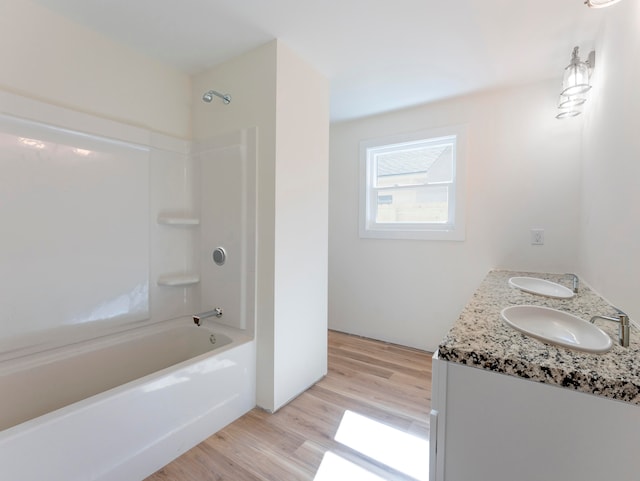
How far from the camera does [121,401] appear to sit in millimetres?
1363

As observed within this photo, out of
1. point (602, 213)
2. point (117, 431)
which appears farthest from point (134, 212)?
point (602, 213)

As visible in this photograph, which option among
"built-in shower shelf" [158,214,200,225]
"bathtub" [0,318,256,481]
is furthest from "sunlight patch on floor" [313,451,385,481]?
"built-in shower shelf" [158,214,200,225]

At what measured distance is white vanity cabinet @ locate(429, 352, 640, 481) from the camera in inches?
27.4

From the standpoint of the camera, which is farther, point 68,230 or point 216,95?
point 216,95

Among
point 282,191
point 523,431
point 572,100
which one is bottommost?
point 523,431

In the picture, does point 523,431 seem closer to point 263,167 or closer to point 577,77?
point 263,167

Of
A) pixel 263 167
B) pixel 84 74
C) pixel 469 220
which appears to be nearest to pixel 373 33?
pixel 263 167

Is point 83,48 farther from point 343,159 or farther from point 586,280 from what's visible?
point 586,280

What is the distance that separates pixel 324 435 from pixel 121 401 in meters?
1.06

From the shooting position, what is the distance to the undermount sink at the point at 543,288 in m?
1.52

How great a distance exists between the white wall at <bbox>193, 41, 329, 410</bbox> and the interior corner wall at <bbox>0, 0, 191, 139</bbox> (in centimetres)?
23

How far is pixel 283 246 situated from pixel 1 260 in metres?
1.45

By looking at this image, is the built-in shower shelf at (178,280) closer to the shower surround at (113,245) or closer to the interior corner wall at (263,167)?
the shower surround at (113,245)

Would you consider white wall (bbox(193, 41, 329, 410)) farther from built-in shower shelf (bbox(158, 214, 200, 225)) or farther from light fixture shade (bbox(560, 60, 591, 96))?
light fixture shade (bbox(560, 60, 591, 96))
